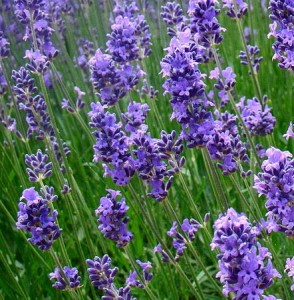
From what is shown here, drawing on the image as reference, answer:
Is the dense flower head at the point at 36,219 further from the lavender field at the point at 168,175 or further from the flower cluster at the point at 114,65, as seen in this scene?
the flower cluster at the point at 114,65

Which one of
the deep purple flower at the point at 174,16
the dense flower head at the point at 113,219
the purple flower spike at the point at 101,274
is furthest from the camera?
the deep purple flower at the point at 174,16

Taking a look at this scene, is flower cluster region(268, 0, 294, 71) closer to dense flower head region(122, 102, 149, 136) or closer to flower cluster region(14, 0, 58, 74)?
dense flower head region(122, 102, 149, 136)

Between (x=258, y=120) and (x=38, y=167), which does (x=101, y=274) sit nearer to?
(x=38, y=167)

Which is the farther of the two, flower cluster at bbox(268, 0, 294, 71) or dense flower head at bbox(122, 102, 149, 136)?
dense flower head at bbox(122, 102, 149, 136)

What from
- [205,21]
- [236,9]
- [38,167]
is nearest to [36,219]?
[38,167]

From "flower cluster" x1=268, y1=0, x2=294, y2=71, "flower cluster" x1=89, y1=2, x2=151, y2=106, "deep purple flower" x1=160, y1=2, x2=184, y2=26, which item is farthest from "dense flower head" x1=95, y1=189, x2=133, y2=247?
"deep purple flower" x1=160, y1=2, x2=184, y2=26

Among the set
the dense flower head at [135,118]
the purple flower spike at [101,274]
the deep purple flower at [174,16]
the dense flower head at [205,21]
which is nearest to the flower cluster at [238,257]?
the purple flower spike at [101,274]

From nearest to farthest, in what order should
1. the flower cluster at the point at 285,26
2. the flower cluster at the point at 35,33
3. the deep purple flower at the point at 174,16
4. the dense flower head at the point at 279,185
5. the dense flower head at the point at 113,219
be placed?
the dense flower head at the point at 279,185 < the dense flower head at the point at 113,219 < the flower cluster at the point at 285,26 < the flower cluster at the point at 35,33 < the deep purple flower at the point at 174,16
